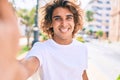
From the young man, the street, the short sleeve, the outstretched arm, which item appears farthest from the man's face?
the street

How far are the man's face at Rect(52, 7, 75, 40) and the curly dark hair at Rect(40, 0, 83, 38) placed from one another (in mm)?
28

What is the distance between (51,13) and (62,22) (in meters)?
0.13

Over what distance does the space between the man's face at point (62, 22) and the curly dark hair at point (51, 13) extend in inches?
1.1

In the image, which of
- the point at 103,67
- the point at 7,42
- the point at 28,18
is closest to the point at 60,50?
the point at 7,42

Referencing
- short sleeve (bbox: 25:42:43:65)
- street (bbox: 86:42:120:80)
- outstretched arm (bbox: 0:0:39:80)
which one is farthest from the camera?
street (bbox: 86:42:120:80)

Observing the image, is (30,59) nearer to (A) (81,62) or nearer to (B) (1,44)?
(A) (81,62)

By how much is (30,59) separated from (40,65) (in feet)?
0.38

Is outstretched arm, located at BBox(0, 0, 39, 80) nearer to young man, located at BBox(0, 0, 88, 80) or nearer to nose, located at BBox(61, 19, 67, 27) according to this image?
young man, located at BBox(0, 0, 88, 80)

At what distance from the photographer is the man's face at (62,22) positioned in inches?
62.1

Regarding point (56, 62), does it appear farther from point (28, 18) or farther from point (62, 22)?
point (28, 18)

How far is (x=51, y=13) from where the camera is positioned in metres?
1.69

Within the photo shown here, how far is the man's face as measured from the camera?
5.17ft

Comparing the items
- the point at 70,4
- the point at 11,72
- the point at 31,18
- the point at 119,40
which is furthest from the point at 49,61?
the point at 119,40

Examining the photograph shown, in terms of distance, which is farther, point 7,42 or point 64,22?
point 64,22
